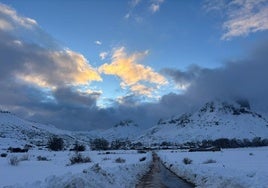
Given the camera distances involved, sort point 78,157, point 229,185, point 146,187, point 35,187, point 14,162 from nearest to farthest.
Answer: point 35,187, point 229,185, point 146,187, point 14,162, point 78,157

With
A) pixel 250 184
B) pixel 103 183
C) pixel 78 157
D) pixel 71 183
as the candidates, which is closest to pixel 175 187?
pixel 103 183

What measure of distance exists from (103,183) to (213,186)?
18.8 feet

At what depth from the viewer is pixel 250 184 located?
55.1ft

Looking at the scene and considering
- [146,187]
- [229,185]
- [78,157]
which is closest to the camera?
[229,185]

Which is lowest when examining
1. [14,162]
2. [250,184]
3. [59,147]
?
[250,184]

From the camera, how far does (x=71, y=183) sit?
637 inches

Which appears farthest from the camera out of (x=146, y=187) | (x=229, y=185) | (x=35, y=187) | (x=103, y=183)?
(x=146, y=187)

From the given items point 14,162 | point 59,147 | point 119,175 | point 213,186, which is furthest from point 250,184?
point 59,147

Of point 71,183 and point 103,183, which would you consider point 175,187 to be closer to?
point 103,183

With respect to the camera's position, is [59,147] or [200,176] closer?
[200,176]

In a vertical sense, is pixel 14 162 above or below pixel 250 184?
above

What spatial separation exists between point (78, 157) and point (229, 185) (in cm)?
2586

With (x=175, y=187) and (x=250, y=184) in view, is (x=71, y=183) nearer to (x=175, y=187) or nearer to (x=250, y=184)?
(x=250, y=184)

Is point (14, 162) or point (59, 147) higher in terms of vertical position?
point (59, 147)
